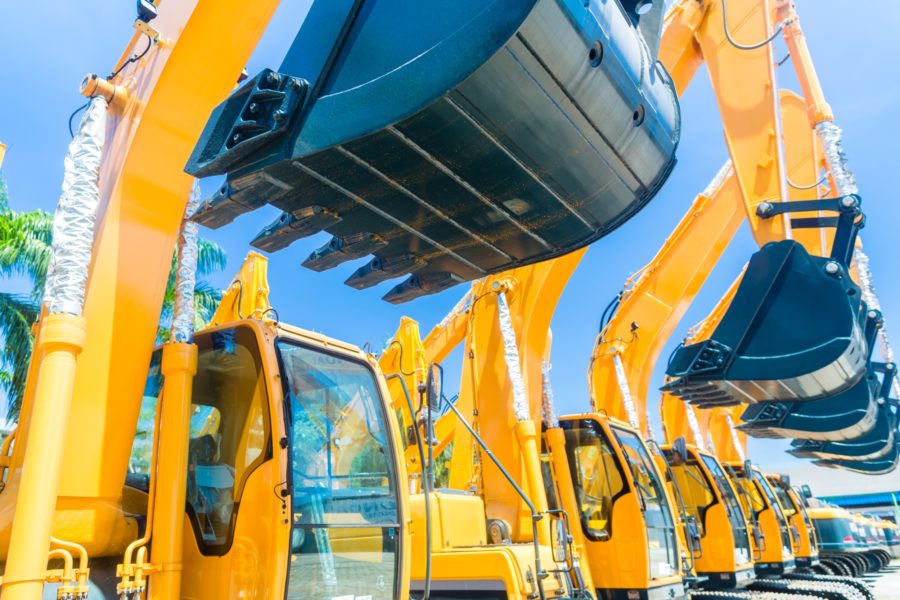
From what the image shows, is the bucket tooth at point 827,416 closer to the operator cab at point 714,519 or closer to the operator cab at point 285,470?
the operator cab at point 714,519

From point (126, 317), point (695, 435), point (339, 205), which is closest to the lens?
point (339, 205)

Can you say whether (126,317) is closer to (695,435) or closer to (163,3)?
(163,3)

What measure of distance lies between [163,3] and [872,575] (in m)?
22.5

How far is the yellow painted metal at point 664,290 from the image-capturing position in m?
11.7

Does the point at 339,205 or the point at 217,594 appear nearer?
the point at 339,205

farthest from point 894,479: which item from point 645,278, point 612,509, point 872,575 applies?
point 612,509

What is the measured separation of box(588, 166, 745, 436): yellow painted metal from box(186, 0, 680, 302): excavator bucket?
915cm

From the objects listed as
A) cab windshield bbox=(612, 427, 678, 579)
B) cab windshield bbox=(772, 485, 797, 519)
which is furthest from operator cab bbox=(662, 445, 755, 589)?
cab windshield bbox=(772, 485, 797, 519)

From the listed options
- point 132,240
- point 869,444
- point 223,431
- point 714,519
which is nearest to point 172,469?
point 223,431

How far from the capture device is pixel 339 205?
253 cm

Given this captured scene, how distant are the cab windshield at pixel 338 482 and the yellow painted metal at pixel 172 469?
0.45 meters

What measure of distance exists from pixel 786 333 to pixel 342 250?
4156mm

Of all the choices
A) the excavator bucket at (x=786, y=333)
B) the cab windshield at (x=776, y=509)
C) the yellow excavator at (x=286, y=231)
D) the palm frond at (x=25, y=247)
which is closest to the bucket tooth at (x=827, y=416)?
the excavator bucket at (x=786, y=333)

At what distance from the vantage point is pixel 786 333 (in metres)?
5.74
